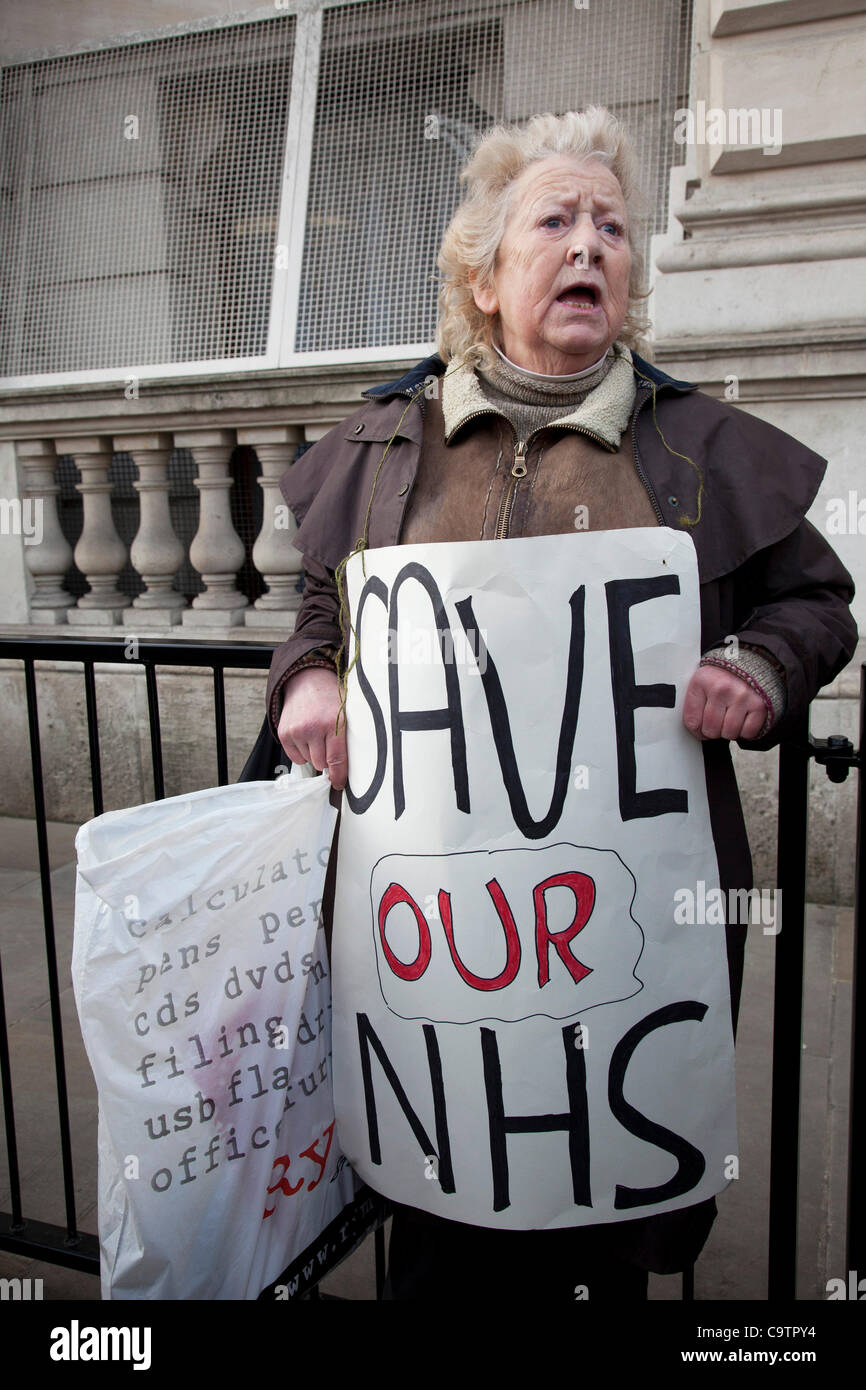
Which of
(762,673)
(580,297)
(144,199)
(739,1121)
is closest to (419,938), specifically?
(762,673)

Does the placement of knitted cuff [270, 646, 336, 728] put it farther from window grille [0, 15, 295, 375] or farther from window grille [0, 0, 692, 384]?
window grille [0, 15, 295, 375]

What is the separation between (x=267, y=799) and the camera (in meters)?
1.65

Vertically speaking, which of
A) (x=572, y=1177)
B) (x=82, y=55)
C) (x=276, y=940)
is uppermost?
(x=82, y=55)

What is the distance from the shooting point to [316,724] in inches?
66.6

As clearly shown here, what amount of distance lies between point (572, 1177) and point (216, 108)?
566 cm

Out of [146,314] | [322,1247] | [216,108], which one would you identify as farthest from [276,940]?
[216,108]

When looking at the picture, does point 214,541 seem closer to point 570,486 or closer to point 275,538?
point 275,538

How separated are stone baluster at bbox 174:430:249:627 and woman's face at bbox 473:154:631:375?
3.64 m

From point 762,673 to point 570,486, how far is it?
422mm

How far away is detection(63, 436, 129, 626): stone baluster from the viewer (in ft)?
17.8

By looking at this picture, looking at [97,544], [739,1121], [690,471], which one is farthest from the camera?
[97,544]

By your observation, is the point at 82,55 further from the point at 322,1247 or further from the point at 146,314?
the point at 322,1247

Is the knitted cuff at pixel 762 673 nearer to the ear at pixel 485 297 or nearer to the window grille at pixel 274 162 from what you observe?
the ear at pixel 485 297

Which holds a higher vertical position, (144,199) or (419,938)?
(144,199)
